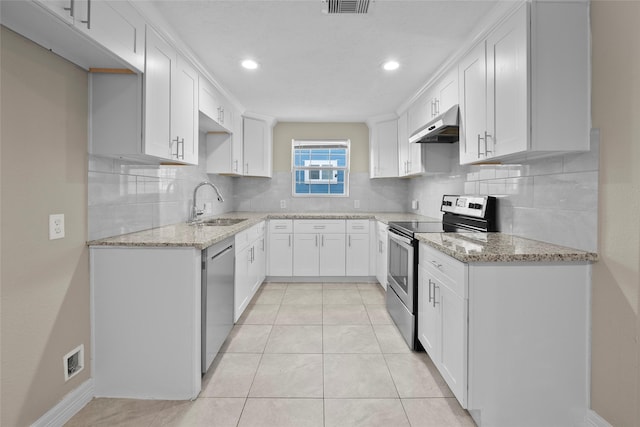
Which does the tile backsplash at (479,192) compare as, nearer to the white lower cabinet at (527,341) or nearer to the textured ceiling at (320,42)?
the white lower cabinet at (527,341)

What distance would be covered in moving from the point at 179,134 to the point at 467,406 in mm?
2448

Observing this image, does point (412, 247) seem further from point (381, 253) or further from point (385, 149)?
point (385, 149)

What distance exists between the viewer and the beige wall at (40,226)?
1373mm

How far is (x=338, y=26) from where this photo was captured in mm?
2119

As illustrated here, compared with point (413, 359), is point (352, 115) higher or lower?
higher

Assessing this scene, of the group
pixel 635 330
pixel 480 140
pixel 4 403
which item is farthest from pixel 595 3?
pixel 4 403

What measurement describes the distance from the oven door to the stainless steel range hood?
2.98 feet

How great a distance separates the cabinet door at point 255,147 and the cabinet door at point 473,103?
2677mm

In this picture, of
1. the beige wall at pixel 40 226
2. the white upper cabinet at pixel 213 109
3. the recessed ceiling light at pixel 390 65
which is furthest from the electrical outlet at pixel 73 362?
the recessed ceiling light at pixel 390 65

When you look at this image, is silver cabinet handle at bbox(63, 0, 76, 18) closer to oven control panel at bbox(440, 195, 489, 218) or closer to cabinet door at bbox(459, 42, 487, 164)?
cabinet door at bbox(459, 42, 487, 164)

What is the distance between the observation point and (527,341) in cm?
160

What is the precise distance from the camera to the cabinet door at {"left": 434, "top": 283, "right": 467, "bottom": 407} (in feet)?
5.32

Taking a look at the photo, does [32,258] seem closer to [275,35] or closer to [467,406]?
[275,35]

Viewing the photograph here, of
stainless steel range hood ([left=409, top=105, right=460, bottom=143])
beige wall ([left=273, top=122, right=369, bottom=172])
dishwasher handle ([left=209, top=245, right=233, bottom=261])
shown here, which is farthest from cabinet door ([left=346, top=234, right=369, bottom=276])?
Answer: dishwasher handle ([left=209, top=245, right=233, bottom=261])
